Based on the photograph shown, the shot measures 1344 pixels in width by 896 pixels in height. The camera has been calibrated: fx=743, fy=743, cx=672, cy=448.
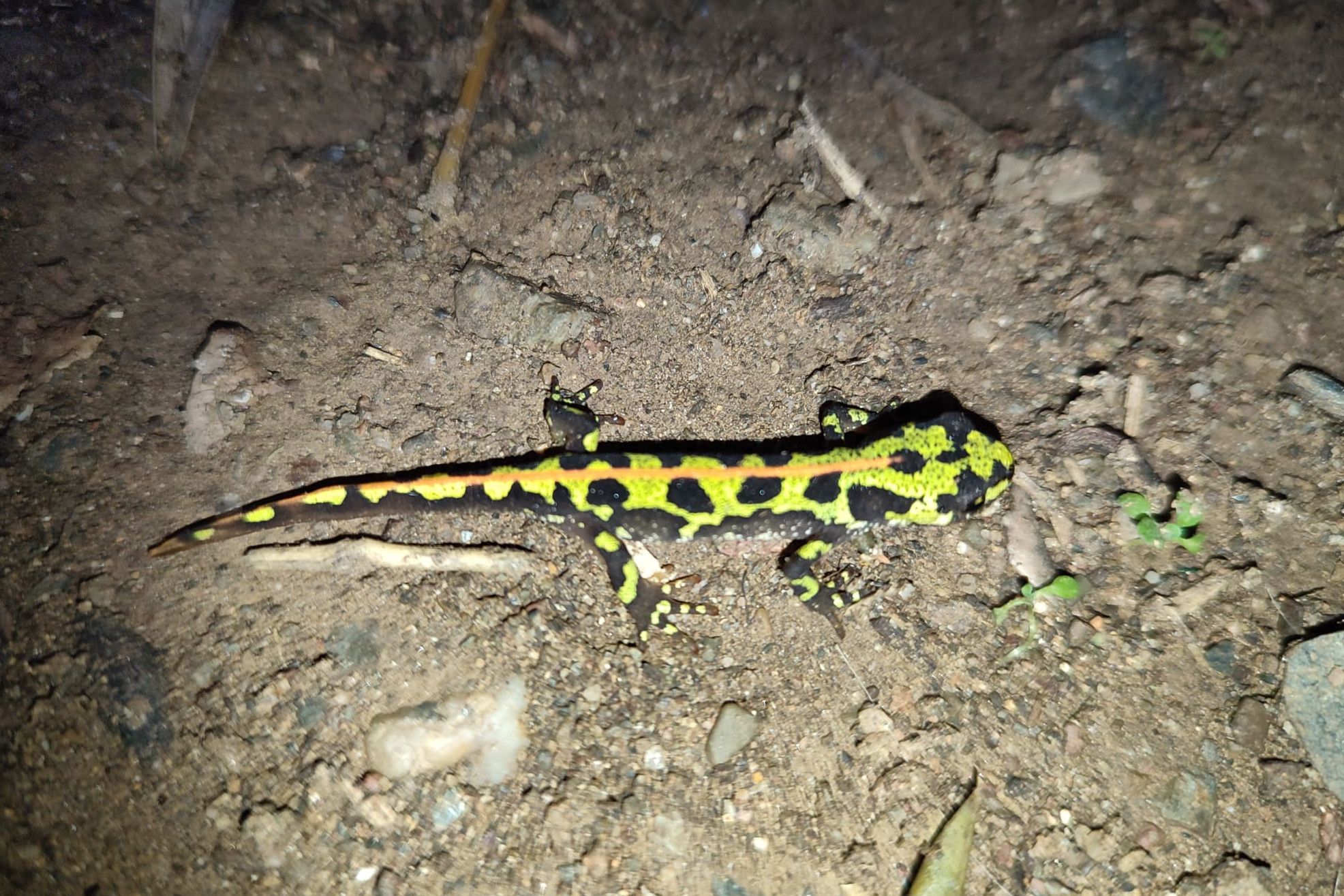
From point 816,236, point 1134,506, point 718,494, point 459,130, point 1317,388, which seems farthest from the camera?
point 459,130

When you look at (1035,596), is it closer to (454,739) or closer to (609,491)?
(609,491)

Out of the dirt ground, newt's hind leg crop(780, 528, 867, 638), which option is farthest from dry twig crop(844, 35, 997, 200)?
newt's hind leg crop(780, 528, 867, 638)

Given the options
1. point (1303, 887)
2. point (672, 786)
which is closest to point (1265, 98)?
point (1303, 887)

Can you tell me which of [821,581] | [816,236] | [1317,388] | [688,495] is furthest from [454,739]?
[1317,388]

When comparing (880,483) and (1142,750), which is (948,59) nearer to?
(880,483)

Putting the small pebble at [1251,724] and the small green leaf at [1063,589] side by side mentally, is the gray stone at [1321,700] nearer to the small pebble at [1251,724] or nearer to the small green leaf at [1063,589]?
the small pebble at [1251,724]
